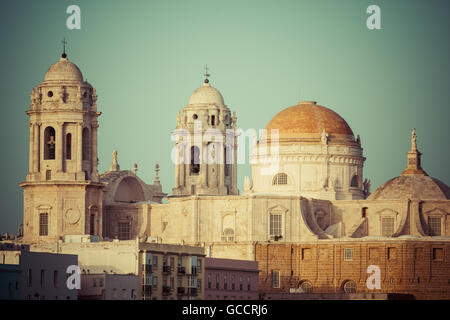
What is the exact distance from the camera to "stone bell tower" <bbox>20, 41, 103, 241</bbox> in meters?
195

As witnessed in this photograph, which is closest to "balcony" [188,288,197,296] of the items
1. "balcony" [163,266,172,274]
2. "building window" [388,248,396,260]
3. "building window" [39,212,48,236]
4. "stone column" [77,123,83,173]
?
"balcony" [163,266,172,274]

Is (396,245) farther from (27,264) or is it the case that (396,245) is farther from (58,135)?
(27,264)

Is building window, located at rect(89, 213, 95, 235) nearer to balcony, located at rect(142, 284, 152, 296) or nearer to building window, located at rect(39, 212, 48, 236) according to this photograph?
building window, located at rect(39, 212, 48, 236)

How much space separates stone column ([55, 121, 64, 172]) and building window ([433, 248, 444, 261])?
3389 cm

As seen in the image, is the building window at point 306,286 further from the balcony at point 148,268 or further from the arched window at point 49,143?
the balcony at point 148,268

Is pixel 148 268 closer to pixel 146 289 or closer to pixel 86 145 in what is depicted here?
pixel 146 289

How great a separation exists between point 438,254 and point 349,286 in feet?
27.5

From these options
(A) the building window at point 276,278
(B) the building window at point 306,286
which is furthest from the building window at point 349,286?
(A) the building window at point 276,278

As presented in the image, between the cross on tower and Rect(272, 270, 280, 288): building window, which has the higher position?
the cross on tower

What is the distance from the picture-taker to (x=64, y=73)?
19638 centimetres

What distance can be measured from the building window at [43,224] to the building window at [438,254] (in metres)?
34.4

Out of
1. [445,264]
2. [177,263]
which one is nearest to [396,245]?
[445,264]

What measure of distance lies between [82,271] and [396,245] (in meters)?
36.8

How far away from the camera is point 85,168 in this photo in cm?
19600
